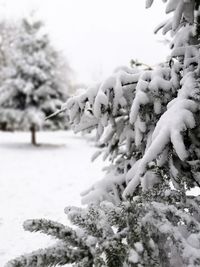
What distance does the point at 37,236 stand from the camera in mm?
7051

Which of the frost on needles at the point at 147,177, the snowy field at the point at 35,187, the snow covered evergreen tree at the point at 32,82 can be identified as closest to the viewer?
the frost on needles at the point at 147,177

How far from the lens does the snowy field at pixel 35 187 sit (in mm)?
6953

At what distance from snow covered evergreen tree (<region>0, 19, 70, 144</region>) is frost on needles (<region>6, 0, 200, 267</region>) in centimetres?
1678

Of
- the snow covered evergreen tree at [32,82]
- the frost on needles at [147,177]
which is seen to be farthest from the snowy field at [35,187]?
the frost on needles at [147,177]

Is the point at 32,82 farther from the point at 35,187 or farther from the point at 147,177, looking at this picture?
the point at 147,177

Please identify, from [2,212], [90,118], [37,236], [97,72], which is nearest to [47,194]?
[2,212]

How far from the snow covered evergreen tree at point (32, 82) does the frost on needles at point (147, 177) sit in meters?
16.8

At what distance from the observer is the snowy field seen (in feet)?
22.8

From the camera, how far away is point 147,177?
332cm

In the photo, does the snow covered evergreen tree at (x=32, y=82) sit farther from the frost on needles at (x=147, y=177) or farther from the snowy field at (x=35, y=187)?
the frost on needles at (x=147, y=177)

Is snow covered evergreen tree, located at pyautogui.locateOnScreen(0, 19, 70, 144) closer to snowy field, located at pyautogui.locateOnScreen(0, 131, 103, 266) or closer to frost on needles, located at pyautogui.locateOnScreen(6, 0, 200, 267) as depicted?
snowy field, located at pyautogui.locateOnScreen(0, 131, 103, 266)

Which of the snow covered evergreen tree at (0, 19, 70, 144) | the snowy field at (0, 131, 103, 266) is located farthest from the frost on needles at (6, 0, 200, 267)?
the snow covered evergreen tree at (0, 19, 70, 144)

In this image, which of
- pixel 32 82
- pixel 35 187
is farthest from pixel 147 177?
pixel 32 82

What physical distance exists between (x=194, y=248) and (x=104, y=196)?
2.23 meters
